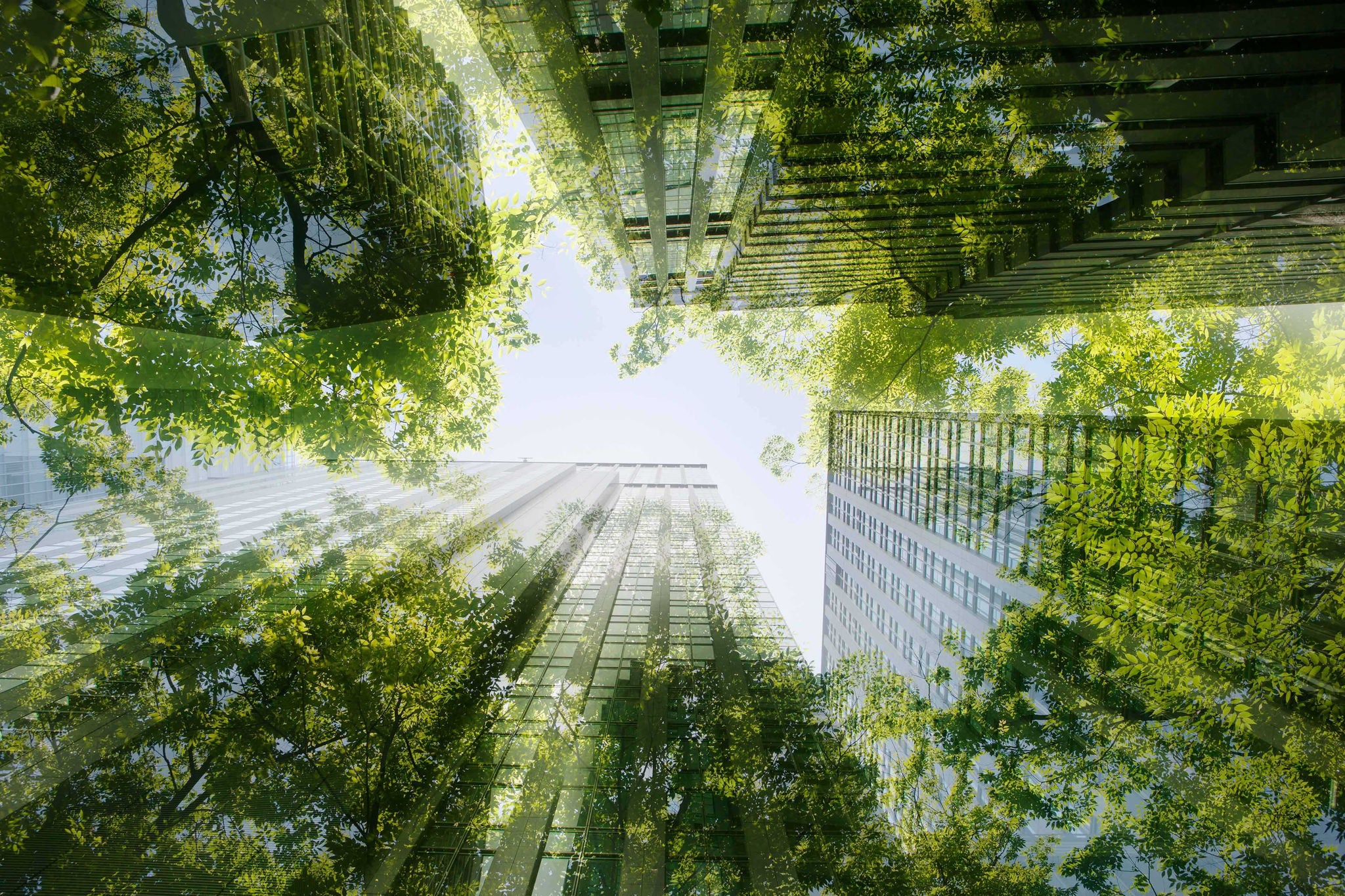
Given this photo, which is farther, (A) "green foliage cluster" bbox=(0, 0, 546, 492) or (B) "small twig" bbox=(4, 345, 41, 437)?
(B) "small twig" bbox=(4, 345, 41, 437)

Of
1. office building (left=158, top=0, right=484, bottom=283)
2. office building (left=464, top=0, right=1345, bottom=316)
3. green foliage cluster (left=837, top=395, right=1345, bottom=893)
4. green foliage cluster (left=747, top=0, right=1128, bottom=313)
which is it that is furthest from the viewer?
green foliage cluster (left=747, top=0, right=1128, bottom=313)

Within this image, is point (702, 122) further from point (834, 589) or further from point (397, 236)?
point (834, 589)

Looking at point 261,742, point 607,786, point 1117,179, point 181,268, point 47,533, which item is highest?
point 1117,179

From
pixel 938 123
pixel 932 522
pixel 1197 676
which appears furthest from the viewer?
pixel 932 522

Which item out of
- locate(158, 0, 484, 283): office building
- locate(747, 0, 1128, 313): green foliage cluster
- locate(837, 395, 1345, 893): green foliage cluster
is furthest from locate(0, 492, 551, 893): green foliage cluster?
locate(747, 0, 1128, 313): green foliage cluster

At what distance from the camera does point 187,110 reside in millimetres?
5094

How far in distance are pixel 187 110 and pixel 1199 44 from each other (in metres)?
11.7

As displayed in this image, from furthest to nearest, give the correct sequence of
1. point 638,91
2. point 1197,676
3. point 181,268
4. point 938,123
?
point 638,91 → point 938,123 → point 181,268 → point 1197,676

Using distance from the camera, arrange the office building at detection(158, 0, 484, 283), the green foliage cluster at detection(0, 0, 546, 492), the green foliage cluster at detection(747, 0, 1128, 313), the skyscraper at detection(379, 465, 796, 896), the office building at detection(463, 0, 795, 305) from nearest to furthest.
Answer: the green foliage cluster at detection(0, 0, 546, 492) → the office building at detection(158, 0, 484, 283) → the green foliage cluster at detection(747, 0, 1128, 313) → the office building at detection(463, 0, 795, 305) → the skyscraper at detection(379, 465, 796, 896)

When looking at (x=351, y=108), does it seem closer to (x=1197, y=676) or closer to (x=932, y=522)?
(x=1197, y=676)

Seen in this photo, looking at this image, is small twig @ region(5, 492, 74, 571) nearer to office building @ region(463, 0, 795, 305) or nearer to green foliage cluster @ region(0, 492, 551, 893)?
green foliage cluster @ region(0, 492, 551, 893)

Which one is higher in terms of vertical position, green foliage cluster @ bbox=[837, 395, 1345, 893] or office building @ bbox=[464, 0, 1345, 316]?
office building @ bbox=[464, 0, 1345, 316]

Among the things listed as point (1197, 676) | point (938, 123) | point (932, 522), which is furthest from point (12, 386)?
point (932, 522)

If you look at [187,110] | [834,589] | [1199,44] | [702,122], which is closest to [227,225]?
[187,110]
